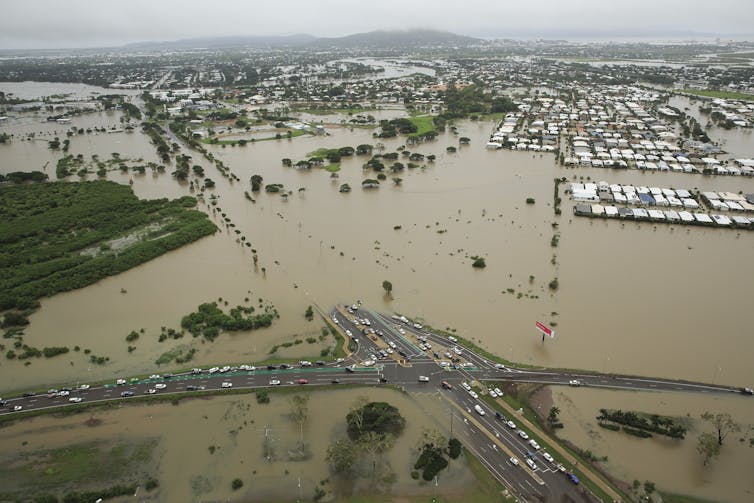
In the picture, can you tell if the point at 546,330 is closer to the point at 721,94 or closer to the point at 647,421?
the point at 647,421

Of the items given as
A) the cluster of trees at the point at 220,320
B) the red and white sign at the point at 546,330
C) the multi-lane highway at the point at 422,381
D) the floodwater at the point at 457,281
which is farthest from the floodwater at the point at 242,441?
the red and white sign at the point at 546,330

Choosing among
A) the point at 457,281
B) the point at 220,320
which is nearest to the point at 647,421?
the point at 457,281

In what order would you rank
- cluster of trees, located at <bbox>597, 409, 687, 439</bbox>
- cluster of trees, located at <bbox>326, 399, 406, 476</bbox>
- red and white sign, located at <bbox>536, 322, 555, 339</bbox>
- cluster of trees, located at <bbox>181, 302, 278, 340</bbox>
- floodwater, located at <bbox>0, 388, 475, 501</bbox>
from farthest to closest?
cluster of trees, located at <bbox>181, 302, 278, 340</bbox>
red and white sign, located at <bbox>536, 322, 555, 339</bbox>
cluster of trees, located at <bbox>597, 409, 687, 439</bbox>
cluster of trees, located at <bbox>326, 399, 406, 476</bbox>
floodwater, located at <bbox>0, 388, 475, 501</bbox>

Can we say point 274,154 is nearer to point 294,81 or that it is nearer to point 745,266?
point 745,266

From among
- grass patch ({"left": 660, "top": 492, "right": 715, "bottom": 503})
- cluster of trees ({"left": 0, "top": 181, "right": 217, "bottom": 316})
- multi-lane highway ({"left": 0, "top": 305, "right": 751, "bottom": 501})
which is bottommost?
grass patch ({"left": 660, "top": 492, "right": 715, "bottom": 503})

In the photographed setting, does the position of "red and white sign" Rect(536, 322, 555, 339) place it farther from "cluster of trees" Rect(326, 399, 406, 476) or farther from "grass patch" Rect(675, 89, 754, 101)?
"grass patch" Rect(675, 89, 754, 101)

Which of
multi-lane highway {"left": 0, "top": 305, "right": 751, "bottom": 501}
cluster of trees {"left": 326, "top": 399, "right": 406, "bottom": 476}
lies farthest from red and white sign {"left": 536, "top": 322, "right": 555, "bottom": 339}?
cluster of trees {"left": 326, "top": 399, "right": 406, "bottom": 476}

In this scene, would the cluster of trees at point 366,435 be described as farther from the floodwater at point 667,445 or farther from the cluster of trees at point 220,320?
Answer: the cluster of trees at point 220,320
